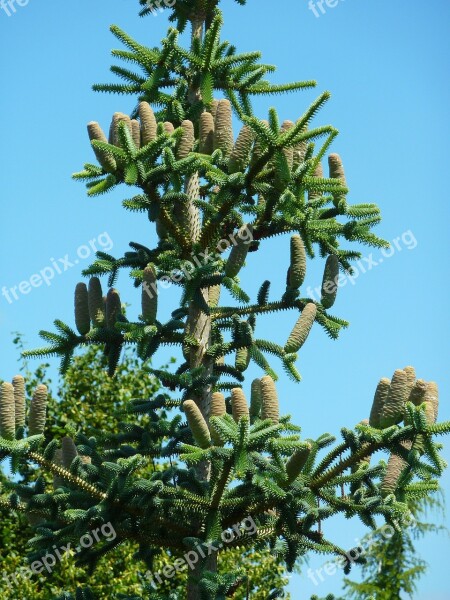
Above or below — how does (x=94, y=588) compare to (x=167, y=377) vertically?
below

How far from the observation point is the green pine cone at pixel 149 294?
6984 millimetres

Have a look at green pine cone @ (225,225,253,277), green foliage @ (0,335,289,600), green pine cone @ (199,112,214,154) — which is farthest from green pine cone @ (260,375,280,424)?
green foliage @ (0,335,289,600)

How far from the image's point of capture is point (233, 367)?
7965 millimetres

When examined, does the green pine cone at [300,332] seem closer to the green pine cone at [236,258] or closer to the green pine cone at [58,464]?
the green pine cone at [236,258]

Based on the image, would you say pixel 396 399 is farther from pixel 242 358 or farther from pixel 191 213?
pixel 191 213

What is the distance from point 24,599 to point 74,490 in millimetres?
7104

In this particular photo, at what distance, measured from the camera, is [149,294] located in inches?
275

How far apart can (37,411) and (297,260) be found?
2.43m

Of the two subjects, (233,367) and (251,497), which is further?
(233,367)

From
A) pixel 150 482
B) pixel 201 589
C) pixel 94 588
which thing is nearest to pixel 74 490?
pixel 150 482

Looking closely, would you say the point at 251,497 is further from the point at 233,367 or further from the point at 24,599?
the point at 24,599

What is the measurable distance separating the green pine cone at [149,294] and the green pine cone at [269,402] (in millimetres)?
1407

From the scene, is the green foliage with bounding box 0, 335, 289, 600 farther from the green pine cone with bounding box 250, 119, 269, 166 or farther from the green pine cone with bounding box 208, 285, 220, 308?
the green pine cone with bounding box 250, 119, 269, 166

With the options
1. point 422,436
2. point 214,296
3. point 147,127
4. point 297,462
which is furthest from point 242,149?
point 422,436
